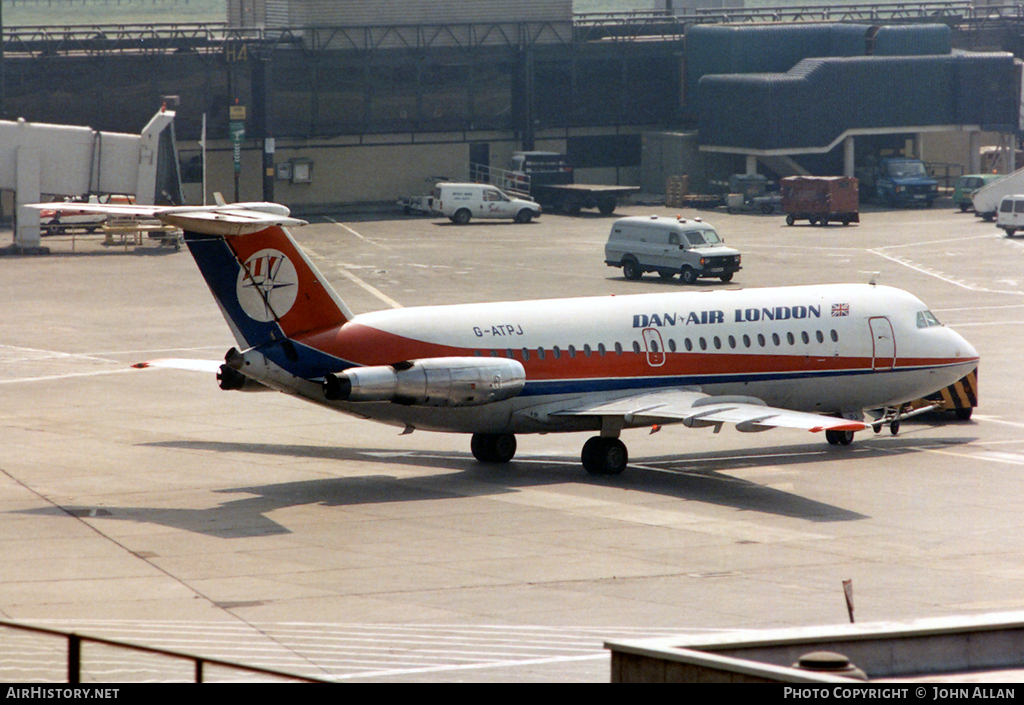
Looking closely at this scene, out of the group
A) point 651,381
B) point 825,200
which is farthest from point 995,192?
point 651,381

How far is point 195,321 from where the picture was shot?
177ft

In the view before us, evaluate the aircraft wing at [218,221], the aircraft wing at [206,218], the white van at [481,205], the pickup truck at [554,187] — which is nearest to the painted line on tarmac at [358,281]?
the white van at [481,205]

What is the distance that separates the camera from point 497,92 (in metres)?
100

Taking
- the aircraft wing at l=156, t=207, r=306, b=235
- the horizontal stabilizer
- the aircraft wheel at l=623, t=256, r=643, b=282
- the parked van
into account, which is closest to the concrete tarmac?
the horizontal stabilizer

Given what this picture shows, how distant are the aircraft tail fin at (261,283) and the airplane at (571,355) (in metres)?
0.03

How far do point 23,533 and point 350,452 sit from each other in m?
9.88

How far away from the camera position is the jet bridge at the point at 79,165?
72938 millimetres

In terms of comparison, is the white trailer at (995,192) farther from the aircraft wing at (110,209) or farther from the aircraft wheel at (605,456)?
the aircraft wing at (110,209)

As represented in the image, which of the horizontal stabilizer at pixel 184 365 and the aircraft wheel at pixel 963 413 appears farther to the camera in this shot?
the aircraft wheel at pixel 963 413

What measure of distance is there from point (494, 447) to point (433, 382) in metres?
3.86

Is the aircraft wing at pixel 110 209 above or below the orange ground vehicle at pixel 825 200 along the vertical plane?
below

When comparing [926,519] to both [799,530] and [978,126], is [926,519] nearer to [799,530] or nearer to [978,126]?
[799,530]

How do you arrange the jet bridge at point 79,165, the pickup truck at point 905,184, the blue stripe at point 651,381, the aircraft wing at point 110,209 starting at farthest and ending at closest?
the pickup truck at point 905,184 → the jet bridge at point 79,165 → the blue stripe at point 651,381 → the aircraft wing at point 110,209

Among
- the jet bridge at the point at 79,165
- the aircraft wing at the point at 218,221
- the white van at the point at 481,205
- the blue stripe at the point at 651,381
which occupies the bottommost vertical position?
the blue stripe at the point at 651,381
